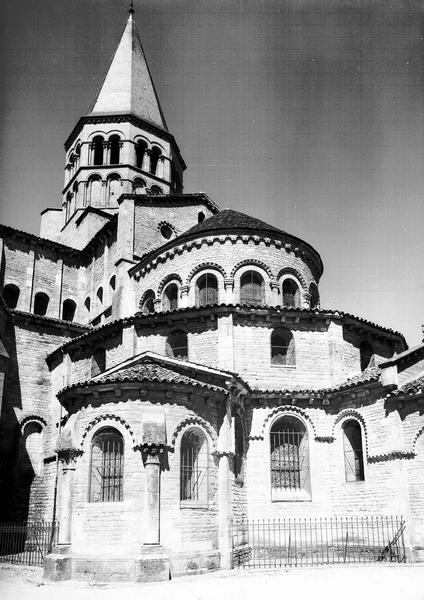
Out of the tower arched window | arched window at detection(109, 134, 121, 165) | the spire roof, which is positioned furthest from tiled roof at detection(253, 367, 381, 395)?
the spire roof

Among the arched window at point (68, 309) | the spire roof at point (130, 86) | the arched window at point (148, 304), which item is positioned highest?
the spire roof at point (130, 86)

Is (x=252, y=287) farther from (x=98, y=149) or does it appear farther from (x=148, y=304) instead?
(x=98, y=149)

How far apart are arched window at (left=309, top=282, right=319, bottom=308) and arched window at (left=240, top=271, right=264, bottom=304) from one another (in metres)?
2.75

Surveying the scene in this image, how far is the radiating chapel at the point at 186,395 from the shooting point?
58.9 feet

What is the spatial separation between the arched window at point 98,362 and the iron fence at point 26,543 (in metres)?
6.50

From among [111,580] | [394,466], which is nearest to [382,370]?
[394,466]

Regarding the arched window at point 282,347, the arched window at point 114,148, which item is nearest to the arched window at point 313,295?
the arched window at point 282,347

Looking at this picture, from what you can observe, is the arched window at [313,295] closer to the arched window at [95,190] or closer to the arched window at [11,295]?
the arched window at [11,295]

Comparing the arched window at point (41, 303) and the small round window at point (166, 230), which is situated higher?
the small round window at point (166, 230)

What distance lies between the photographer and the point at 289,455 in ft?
74.0

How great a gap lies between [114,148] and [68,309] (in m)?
11.6

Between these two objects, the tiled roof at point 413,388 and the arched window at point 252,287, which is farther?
the arched window at point 252,287

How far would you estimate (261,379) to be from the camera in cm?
2334

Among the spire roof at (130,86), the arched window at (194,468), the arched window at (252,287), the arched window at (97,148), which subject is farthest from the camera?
A: the spire roof at (130,86)
